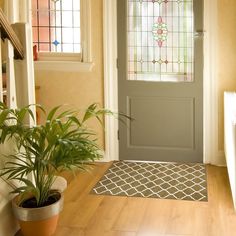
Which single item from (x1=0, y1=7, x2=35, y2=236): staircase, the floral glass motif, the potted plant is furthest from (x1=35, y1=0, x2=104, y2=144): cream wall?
the potted plant

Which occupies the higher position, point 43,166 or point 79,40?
point 79,40

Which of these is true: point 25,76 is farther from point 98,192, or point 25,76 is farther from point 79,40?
point 79,40

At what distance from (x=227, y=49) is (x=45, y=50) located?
1887 millimetres

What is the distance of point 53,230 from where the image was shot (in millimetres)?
2811

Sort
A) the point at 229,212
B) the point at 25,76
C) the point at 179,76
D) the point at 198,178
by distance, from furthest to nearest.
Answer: the point at 179,76, the point at 198,178, the point at 229,212, the point at 25,76

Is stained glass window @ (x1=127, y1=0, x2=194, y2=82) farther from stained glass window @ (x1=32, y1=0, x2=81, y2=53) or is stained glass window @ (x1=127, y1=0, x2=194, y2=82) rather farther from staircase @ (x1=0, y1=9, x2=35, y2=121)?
staircase @ (x1=0, y1=9, x2=35, y2=121)

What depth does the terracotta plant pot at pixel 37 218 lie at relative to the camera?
8.74ft

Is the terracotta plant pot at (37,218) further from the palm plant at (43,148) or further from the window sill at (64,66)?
the window sill at (64,66)

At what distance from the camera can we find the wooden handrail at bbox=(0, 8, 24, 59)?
261cm

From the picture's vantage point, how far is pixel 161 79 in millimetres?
4535

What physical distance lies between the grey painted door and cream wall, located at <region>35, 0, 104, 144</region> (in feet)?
0.73

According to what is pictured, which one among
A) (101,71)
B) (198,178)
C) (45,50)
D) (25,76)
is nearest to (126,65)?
(101,71)

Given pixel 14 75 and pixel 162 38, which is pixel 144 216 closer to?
pixel 14 75

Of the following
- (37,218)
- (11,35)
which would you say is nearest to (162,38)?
(11,35)
